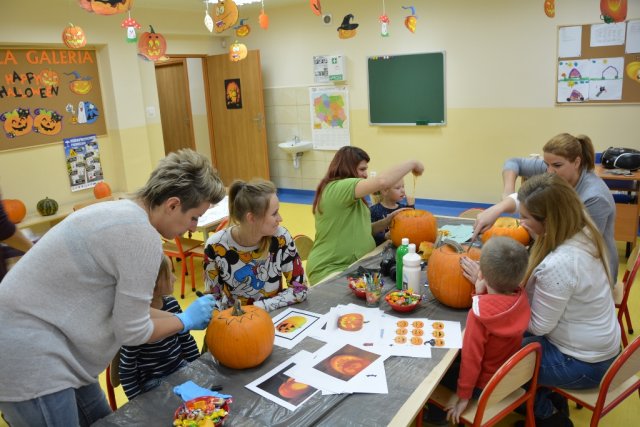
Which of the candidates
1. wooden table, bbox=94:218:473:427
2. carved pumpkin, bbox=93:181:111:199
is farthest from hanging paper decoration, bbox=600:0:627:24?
carved pumpkin, bbox=93:181:111:199

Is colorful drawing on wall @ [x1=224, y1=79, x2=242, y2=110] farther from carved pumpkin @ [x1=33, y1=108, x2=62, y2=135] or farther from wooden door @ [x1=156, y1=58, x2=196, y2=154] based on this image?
carved pumpkin @ [x1=33, y1=108, x2=62, y2=135]

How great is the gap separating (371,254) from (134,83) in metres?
4.94

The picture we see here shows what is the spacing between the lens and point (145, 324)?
145cm

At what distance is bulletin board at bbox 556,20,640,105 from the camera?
5148 millimetres

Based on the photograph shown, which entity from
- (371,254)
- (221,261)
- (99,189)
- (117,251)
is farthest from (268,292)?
(99,189)

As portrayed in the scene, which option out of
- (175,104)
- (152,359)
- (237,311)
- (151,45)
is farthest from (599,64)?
(175,104)

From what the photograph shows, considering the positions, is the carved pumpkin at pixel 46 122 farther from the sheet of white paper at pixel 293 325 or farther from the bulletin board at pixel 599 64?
the bulletin board at pixel 599 64

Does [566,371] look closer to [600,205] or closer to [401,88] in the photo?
[600,205]

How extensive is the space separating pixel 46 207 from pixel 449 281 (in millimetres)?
4893

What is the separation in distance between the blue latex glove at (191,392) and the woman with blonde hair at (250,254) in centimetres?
61

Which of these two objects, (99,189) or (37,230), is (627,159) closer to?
(99,189)

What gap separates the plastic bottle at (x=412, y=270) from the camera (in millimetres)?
2174

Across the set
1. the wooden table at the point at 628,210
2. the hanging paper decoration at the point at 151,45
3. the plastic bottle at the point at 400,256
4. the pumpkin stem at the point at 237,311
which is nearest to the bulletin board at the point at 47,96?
the hanging paper decoration at the point at 151,45

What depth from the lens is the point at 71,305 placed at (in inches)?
54.5
